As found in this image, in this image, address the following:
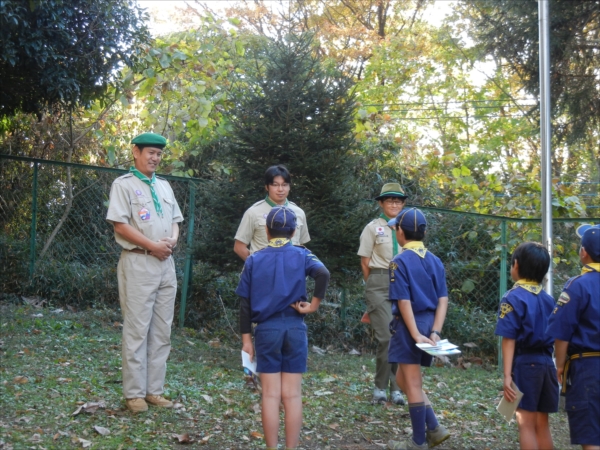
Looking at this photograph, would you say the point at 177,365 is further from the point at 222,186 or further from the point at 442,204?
the point at 442,204

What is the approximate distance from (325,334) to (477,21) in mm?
7047

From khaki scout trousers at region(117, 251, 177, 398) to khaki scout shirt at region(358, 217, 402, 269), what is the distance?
1962mm

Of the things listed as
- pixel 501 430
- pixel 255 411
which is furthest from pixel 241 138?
pixel 501 430

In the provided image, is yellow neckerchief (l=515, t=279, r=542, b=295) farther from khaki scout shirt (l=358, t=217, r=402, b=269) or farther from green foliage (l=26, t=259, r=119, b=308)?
green foliage (l=26, t=259, r=119, b=308)

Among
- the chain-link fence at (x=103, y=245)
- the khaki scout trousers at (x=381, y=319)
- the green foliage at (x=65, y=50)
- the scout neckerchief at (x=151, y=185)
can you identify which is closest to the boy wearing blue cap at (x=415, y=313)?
the khaki scout trousers at (x=381, y=319)

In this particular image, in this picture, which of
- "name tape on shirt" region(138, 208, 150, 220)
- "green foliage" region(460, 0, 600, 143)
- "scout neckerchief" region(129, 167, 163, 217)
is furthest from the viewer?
"green foliage" region(460, 0, 600, 143)

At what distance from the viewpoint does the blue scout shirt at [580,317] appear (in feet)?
13.1

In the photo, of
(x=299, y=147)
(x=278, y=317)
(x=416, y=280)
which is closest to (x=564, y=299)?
(x=416, y=280)

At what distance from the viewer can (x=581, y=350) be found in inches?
159

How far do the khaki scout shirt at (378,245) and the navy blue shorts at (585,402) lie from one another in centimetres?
263

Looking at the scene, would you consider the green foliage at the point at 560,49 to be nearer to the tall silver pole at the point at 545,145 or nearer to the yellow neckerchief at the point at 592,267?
the tall silver pole at the point at 545,145

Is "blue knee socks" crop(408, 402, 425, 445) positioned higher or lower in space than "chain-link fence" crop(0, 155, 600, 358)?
lower

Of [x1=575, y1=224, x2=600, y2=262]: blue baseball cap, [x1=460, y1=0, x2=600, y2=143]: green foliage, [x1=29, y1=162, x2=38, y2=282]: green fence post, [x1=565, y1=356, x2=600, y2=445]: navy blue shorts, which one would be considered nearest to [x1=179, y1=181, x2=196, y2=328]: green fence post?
[x1=29, y1=162, x2=38, y2=282]: green fence post

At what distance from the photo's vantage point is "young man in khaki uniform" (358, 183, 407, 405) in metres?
6.35
